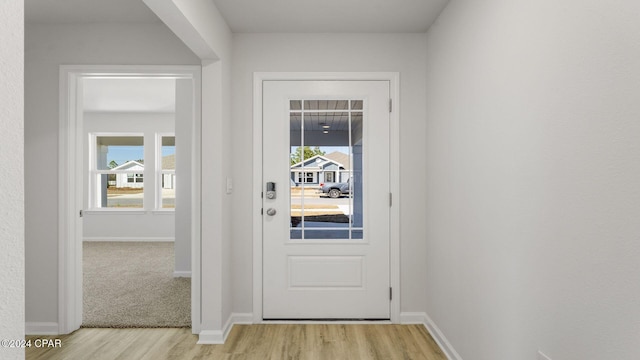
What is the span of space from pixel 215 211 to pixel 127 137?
5628 mm

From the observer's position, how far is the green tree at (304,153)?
3.09m

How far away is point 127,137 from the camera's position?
7.30 m

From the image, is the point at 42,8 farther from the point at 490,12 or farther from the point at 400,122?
the point at 490,12

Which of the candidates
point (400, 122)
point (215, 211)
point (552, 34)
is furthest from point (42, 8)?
point (552, 34)

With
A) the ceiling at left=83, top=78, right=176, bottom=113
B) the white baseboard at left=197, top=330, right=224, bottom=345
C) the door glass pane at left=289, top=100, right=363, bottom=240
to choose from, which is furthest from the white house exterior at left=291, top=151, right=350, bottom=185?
the ceiling at left=83, top=78, right=176, bottom=113

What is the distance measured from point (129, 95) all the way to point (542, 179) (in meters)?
6.00

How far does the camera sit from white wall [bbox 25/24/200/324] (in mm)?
2871

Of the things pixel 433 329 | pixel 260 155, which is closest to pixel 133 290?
pixel 260 155

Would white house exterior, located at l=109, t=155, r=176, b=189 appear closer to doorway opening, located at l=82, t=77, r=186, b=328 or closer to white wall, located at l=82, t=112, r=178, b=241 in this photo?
doorway opening, located at l=82, t=77, r=186, b=328

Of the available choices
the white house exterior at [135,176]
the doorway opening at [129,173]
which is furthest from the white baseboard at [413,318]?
the white house exterior at [135,176]

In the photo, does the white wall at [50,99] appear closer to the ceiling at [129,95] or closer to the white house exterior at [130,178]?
the ceiling at [129,95]

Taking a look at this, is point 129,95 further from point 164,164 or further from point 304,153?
point 304,153
